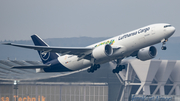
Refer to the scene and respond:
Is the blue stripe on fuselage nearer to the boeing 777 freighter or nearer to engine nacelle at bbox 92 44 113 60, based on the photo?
the boeing 777 freighter

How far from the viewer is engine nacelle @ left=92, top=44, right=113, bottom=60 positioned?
138ft

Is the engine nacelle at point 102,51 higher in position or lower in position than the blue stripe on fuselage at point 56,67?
higher

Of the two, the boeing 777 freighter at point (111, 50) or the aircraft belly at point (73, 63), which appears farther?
the aircraft belly at point (73, 63)

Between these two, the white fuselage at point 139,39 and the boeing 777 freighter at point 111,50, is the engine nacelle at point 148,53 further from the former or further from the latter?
the white fuselage at point 139,39

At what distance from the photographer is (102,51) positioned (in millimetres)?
42062

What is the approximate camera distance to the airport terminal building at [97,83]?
222 feet

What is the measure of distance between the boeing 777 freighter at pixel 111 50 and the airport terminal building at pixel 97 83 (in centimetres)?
1841

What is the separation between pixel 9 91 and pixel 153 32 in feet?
113

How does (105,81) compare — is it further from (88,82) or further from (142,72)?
(142,72)

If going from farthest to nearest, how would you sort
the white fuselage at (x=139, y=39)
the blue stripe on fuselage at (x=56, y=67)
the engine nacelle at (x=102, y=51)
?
the blue stripe on fuselage at (x=56, y=67) < the engine nacelle at (x=102, y=51) < the white fuselage at (x=139, y=39)

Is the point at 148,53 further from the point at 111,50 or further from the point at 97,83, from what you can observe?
the point at 97,83

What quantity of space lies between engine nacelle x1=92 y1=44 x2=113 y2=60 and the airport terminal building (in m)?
24.5

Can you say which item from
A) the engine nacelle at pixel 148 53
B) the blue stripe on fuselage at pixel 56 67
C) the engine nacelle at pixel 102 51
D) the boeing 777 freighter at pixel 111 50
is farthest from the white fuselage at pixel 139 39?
the blue stripe on fuselage at pixel 56 67

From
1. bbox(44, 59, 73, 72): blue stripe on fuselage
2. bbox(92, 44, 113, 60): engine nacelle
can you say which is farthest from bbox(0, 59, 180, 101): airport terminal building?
bbox(92, 44, 113, 60): engine nacelle
